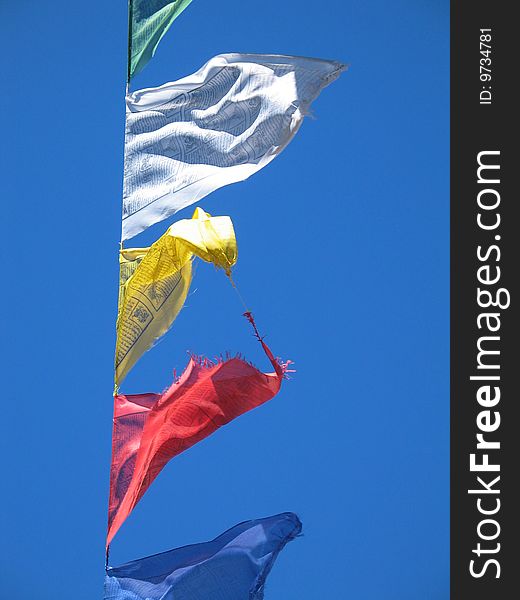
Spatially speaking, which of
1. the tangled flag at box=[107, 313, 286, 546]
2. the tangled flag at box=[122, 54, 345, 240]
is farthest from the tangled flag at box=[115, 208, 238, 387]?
the tangled flag at box=[107, 313, 286, 546]

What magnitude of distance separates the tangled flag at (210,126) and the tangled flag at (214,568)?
3.34m

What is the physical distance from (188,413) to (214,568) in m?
1.55

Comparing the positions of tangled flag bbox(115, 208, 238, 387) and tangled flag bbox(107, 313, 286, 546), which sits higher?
tangled flag bbox(115, 208, 238, 387)

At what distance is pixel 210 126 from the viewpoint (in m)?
16.4

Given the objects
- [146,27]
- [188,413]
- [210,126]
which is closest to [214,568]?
[188,413]

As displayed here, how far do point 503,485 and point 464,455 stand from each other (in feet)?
1.76

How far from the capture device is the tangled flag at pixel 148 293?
1577 cm

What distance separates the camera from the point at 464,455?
55.0 ft

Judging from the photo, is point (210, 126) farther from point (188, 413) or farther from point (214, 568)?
point (214, 568)

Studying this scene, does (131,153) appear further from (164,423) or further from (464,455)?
(464,455)

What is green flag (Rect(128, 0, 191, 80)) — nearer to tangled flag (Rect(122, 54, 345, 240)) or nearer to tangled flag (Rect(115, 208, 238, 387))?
tangled flag (Rect(122, 54, 345, 240))

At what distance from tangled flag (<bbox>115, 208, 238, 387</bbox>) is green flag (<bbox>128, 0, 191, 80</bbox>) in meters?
2.00

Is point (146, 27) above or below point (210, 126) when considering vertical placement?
above

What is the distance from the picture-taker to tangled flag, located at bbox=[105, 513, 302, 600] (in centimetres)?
1480
